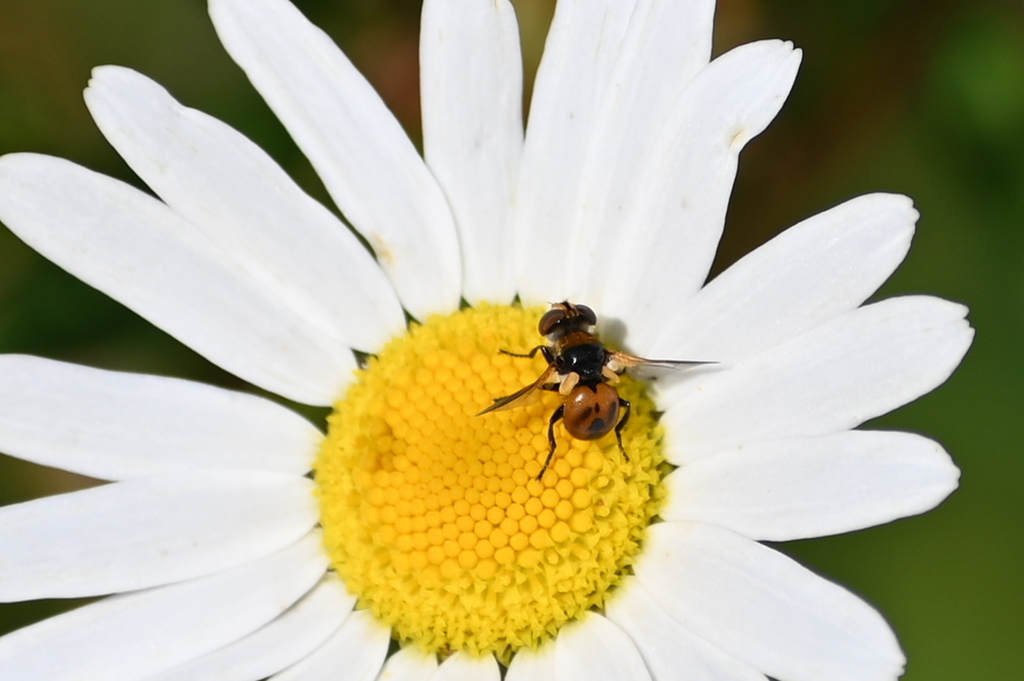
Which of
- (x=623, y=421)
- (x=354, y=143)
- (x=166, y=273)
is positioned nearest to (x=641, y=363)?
(x=623, y=421)

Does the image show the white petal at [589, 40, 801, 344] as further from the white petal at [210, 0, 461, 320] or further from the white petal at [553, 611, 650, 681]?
the white petal at [553, 611, 650, 681]

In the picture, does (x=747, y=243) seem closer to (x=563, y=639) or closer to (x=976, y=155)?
(x=976, y=155)

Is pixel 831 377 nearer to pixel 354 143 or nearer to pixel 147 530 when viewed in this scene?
pixel 354 143

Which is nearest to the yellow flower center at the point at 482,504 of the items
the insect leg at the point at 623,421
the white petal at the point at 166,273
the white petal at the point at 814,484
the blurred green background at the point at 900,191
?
the insect leg at the point at 623,421

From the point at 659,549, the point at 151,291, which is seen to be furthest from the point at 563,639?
the point at 151,291

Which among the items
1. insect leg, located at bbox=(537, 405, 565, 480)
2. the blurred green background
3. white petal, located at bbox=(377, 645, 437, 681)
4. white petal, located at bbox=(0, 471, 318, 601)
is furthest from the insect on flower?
the blurred green background

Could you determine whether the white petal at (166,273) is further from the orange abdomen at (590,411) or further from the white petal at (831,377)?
the white petal at (831,377)

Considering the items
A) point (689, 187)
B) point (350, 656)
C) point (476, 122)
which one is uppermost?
point (476, 122)

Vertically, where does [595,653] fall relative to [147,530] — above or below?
below
